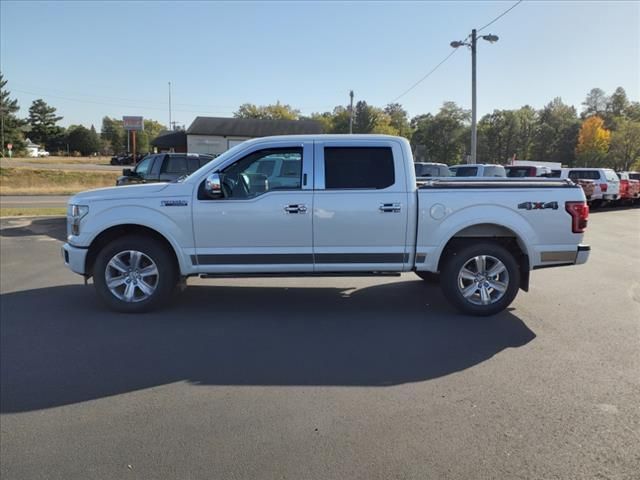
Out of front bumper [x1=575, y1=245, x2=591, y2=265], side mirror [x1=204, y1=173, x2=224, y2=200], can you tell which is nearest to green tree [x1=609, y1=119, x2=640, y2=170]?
front bumper [x1=575, y1=245, x2=591, y2=265]

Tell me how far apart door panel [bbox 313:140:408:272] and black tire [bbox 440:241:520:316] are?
0.58 meters

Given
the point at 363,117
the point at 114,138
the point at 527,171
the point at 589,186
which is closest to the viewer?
the point at 589,186

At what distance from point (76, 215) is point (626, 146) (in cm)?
7254

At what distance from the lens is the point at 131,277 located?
232 inches

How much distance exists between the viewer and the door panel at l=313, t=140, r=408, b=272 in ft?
18.7

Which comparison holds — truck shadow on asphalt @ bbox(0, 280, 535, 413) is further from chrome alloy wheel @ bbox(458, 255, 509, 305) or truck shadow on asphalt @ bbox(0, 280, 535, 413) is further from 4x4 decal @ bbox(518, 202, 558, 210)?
4x4 decal @ bbox(518, 202, 558, 210)

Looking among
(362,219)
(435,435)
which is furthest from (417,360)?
(362,219)

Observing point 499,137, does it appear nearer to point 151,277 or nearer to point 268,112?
point 268,112

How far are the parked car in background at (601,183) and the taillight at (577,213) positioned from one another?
18857 millimetres

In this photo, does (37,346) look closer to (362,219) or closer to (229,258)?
(229,258)

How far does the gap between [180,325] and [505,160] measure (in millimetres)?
94474

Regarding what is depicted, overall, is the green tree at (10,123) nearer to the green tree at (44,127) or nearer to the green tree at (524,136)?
the green tree at (44,127)

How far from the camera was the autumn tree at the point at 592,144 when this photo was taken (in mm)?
72438

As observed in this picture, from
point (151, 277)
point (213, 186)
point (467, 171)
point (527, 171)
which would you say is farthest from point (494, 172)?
point (151, 277)
